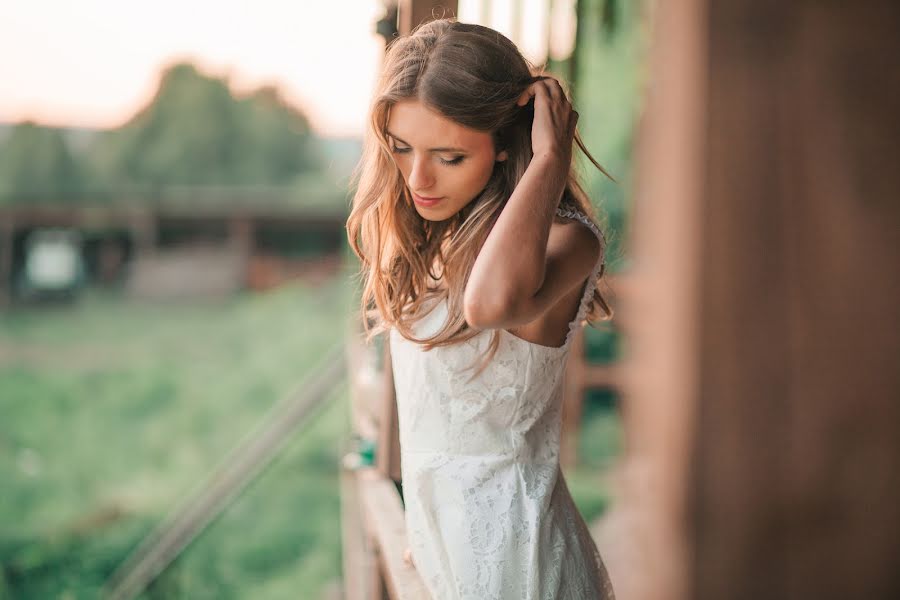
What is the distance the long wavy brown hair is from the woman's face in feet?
0.04

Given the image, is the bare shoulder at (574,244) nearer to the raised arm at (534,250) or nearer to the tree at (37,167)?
the raised arm at (534,250)

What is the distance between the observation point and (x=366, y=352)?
3.15m

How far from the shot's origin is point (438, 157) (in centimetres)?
104

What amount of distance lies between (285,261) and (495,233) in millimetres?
12838

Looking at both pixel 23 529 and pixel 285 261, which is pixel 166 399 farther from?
pixel 23 529

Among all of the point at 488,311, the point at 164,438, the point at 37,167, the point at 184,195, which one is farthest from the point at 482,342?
the point at 37,167

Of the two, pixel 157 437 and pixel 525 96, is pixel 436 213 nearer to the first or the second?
pixel 525 96

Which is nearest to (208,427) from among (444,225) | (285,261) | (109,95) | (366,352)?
(285,261)

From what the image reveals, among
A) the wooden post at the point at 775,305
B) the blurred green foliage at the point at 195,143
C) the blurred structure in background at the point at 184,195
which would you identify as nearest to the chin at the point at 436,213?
the wooden post at the point at 775,305

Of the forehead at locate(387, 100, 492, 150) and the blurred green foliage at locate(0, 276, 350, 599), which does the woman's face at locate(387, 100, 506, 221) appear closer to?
the forehead at locate(387, 100, 492, 150)

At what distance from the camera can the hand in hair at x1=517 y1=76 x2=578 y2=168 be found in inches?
38.8

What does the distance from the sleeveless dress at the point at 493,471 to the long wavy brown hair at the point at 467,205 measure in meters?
0.03

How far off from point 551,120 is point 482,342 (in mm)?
259

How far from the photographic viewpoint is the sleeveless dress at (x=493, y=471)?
1020 millimetres
